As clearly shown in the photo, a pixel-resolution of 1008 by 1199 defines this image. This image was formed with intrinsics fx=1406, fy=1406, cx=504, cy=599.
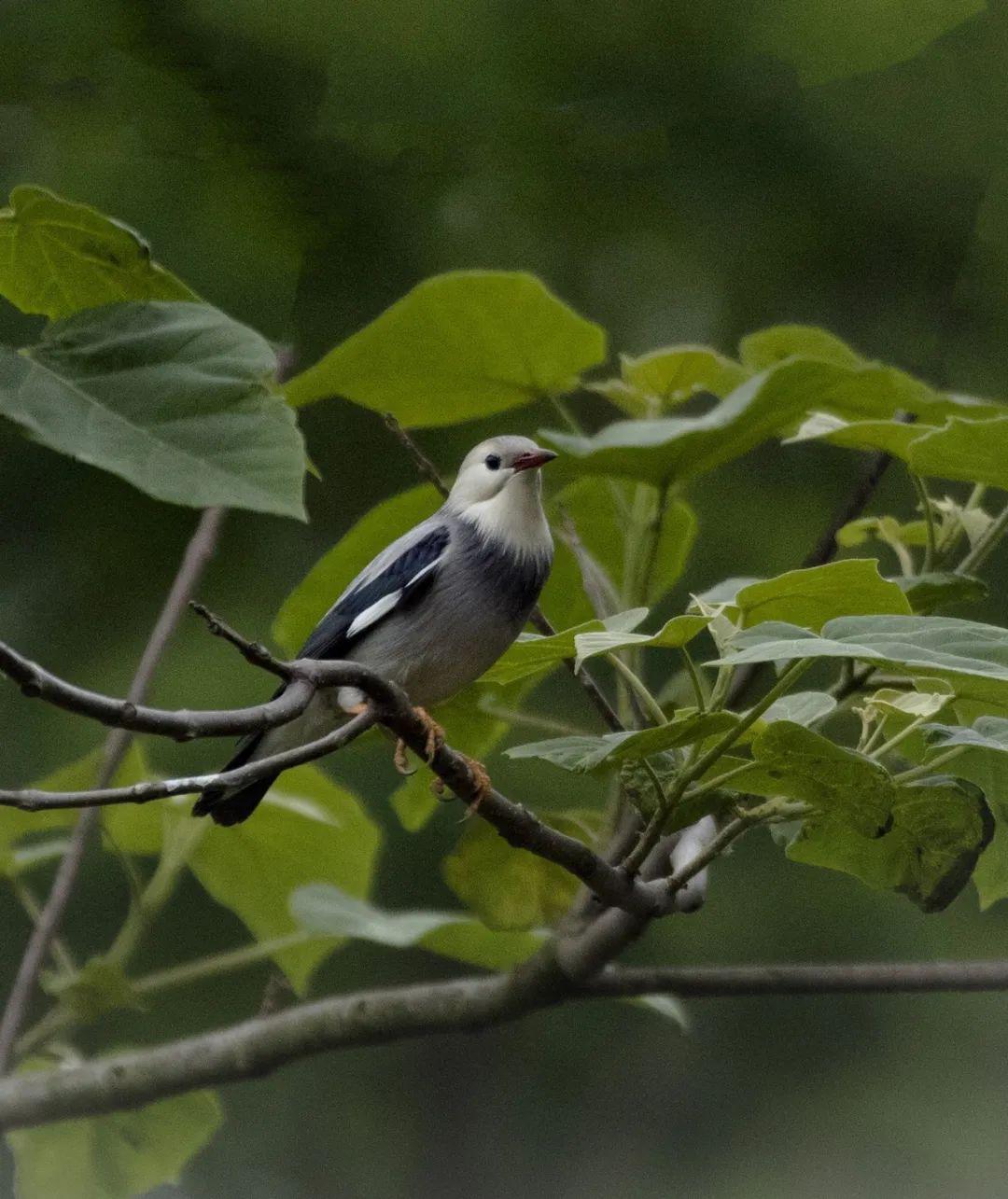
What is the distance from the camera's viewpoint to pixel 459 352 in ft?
1.86

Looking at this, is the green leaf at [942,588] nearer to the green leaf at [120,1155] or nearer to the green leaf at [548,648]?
the green leaf at [548,648]

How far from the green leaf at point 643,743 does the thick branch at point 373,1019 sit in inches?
8.4

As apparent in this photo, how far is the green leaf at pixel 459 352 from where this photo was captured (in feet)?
1.76

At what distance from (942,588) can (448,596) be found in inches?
8.7

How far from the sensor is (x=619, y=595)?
2.15ft

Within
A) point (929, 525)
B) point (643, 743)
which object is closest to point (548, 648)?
point (643, 743)

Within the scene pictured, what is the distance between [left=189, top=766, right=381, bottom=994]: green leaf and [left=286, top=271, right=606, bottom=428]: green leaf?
0.23 meters

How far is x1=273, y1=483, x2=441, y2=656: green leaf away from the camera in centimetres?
59

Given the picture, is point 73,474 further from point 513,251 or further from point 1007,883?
point 1007,883

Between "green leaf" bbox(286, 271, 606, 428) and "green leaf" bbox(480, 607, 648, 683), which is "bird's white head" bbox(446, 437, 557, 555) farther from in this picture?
"green leaf" bbox(480, 607, 648, 683)

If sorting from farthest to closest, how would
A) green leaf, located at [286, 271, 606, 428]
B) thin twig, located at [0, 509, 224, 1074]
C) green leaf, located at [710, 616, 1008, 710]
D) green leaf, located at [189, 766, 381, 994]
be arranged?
green leaf, located at [189, 766, 381, 994], thin twig, located at [0, 509, 224, 1074], green leaf, located at [286, 271, 606, 428], green leaf, located at [710, 616, 1008, 710]

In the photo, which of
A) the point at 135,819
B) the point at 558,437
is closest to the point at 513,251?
the point at 135,819

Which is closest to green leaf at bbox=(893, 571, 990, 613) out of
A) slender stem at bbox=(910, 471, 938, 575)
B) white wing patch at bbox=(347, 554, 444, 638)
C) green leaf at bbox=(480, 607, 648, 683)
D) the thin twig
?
slender stem at bbox=(910, 471, 938, 575)

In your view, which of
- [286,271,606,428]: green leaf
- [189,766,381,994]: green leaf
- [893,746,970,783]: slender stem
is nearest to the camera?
[893,746,970,783]: slender stem
